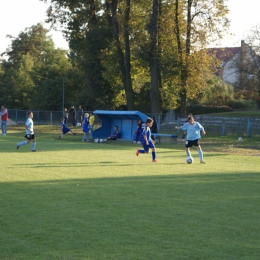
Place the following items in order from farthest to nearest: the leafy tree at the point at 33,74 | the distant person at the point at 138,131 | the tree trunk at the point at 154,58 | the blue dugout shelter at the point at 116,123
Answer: the leafy tree at the point at 33,74 → the tree trunk at the point at 154,58 → the blue dugout shelter at the point at 116,123 → the distant person at the point at 138,131

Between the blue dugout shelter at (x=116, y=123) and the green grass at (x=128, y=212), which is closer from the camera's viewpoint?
the green grass at (x=128, y=212)

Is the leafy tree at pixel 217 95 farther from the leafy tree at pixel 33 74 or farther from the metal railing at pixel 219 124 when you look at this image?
the metal railing at pixel 219 124

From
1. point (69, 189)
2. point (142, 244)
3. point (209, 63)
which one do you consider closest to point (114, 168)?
point (69, 189)

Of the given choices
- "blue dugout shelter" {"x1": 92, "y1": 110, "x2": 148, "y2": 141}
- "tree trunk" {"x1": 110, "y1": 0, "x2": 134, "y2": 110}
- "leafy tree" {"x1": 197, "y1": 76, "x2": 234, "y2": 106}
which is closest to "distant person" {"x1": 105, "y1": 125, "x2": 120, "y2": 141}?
"blue dugout shelter" {"x1": 92, "y1": 110, "x2": 148, "y2": 141}

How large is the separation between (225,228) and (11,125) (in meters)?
45.7

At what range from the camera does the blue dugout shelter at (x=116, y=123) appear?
109 feet

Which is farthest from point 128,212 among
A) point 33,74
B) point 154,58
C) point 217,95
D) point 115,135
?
point 33,74

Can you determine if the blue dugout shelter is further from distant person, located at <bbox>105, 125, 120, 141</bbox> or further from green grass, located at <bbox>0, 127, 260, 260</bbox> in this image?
green grass, located at <bbox>0, 127, 260, 260</bbox>

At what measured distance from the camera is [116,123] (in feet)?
118

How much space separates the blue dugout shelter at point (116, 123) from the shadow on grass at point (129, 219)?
19638mm

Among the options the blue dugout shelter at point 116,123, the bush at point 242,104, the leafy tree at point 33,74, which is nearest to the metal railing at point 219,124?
the blue dugout shelter at point 116,123

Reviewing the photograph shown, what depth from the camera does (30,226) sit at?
27.8 ft

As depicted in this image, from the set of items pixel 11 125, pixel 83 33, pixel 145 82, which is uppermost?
pixel 83 33

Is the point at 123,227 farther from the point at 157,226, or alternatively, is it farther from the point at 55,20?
the point at 55,20
